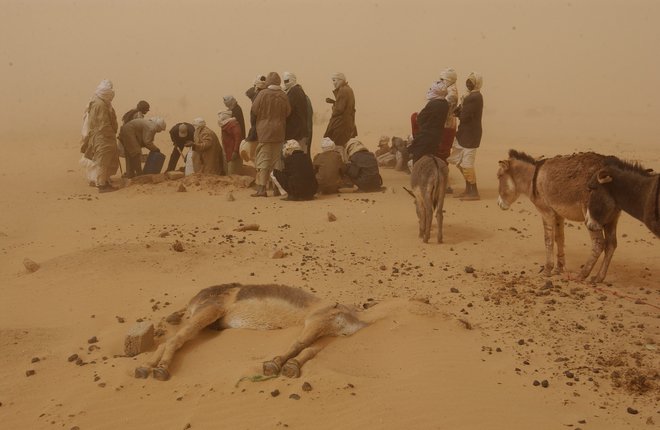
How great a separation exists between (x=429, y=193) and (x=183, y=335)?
4.80 m

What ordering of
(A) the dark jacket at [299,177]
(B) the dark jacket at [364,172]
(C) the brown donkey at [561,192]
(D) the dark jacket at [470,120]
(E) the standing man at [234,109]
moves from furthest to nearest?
(E) the standing man at [234,109], (B) the dark jacket at [364,172], (D) the dark jacket at [470,120], (A) the dark jacket at [299,177], (C) the brown donkey at [561,192]

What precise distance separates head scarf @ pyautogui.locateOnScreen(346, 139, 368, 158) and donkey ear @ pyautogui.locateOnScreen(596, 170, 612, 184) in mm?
6623

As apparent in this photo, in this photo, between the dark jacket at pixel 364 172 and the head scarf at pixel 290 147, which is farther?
the dark jacket at pixel 364 172

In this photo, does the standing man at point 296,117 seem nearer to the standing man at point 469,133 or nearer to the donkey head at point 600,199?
the standing man at point 469,133

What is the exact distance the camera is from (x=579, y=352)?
583cm

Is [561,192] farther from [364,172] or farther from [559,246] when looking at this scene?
[364,172]

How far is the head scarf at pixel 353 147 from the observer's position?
13578mm

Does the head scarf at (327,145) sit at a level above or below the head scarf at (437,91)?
below

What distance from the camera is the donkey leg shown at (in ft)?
18.0

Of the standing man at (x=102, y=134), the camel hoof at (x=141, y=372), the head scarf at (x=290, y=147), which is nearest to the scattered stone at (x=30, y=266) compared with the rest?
the camel hoof at (x=141, y=372)

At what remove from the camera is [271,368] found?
17.4 feet

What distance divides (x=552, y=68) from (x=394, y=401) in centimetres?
3163

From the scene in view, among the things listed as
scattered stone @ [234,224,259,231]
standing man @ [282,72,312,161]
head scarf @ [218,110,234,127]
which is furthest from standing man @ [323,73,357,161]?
scattered stone @ [234,224,259,231]

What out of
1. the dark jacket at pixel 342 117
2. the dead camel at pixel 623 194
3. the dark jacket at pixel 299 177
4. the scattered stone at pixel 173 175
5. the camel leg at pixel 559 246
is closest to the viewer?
the dead camel at pixel 623 194
